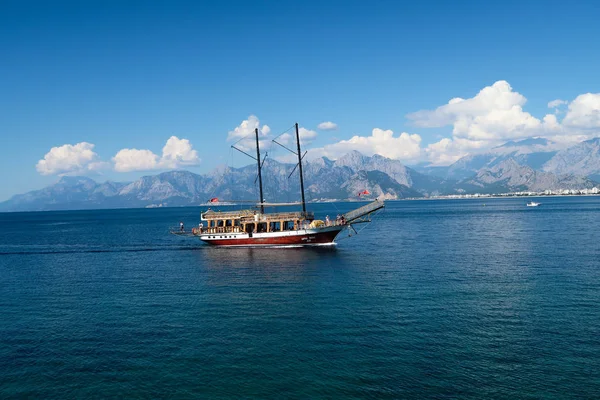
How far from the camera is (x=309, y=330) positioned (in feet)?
116

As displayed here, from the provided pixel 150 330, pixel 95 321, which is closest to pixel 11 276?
pixel 95 321

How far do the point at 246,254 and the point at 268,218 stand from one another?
38.8ft

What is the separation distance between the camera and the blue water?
26391 mm

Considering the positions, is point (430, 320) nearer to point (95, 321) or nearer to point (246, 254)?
point (95, 321)

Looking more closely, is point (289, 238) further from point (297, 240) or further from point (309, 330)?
point (309, 330)

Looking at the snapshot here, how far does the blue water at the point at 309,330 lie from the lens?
26391 mm

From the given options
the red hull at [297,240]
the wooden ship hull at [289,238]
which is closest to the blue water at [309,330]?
the wooden ship hull at [289,238]

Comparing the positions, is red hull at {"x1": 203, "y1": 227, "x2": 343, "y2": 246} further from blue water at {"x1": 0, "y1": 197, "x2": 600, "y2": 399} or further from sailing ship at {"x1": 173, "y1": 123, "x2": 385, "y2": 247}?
blue water at {"x1": 0, "y1": 197, "x2": 600, "y2": 399}

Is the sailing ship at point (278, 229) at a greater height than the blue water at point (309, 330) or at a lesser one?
greater

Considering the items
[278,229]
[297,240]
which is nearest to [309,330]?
[297,240]

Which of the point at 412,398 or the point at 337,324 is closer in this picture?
the point at 412,398

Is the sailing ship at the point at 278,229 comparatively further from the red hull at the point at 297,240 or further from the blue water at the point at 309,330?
the blue water at the point at 309,330

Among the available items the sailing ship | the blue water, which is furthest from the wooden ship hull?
the blue water

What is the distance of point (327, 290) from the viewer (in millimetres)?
49188
